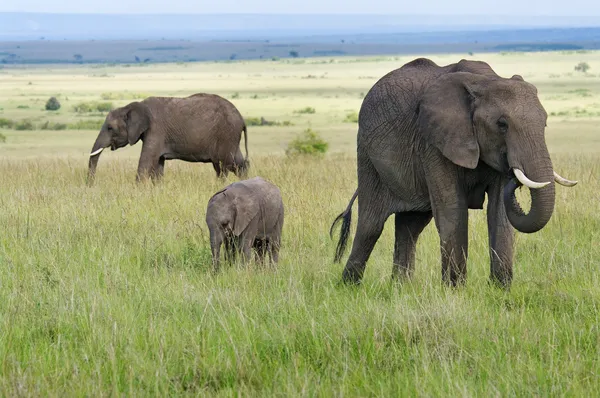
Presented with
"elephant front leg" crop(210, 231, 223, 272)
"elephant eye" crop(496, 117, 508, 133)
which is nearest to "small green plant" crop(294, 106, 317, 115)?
"elephant front leg" crop(210, 231, 223, 272)

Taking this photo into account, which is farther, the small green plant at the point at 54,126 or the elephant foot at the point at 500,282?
the small green plant at the point at 54,126

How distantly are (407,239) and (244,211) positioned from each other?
135cm

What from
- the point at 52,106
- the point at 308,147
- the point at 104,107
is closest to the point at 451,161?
the point at 308,147

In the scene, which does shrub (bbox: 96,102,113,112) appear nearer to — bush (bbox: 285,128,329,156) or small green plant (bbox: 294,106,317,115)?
small green plant (bbox: 294,106,317,115)

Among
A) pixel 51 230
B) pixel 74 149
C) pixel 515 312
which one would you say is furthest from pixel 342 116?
pixel 515 312

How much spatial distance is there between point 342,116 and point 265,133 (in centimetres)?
1203

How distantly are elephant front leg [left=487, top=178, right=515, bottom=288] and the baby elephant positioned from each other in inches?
81.8

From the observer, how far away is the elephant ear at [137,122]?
1441cm

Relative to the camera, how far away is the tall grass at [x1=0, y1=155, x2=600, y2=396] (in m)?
4.75

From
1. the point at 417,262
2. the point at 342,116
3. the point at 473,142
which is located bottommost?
the point at 342,116

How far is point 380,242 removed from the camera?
8789 mm

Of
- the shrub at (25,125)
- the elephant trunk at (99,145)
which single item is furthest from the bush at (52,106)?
the elephant trunk at (99,145)

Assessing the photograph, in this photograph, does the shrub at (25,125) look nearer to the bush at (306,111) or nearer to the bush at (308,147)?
the bush at (306,111)

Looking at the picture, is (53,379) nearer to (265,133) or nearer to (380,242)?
(380,242)
